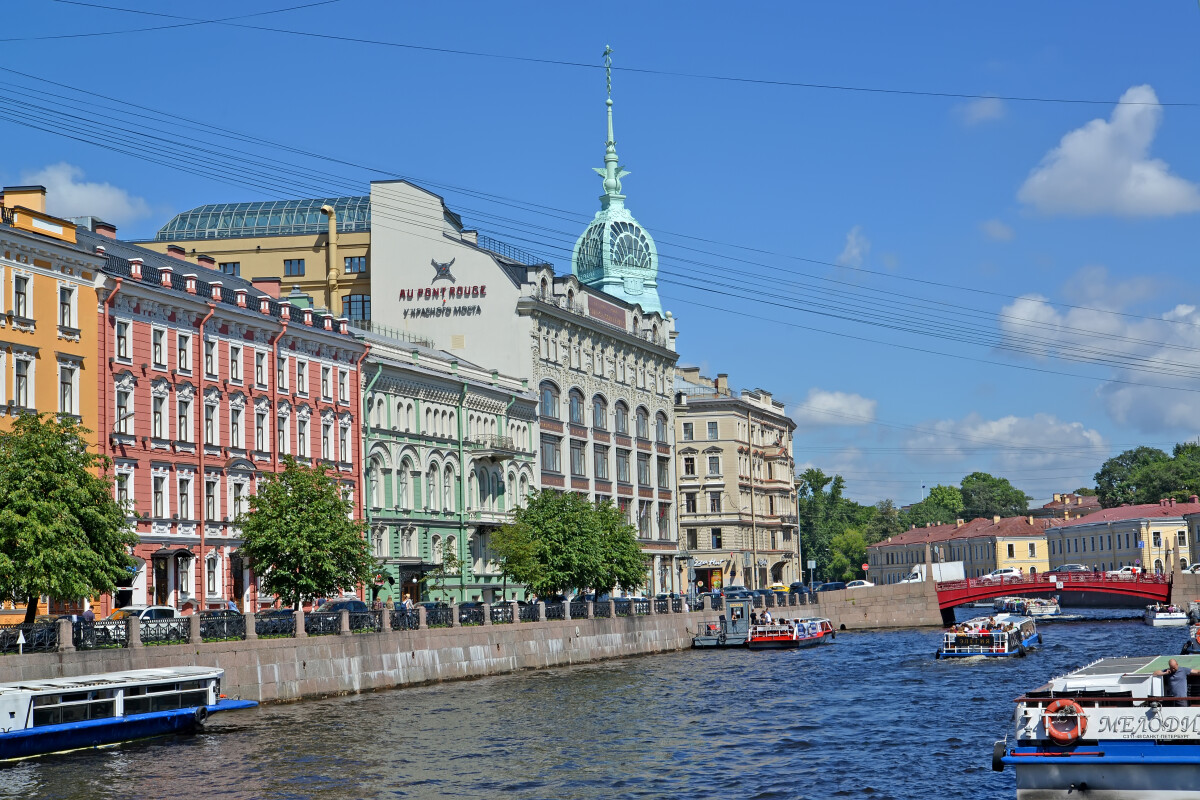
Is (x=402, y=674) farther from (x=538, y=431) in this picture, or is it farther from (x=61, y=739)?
(x=538, y=431)

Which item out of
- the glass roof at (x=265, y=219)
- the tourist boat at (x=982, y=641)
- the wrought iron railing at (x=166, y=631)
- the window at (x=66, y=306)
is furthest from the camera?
the glass roof at (x=265, y=219)

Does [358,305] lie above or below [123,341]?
above

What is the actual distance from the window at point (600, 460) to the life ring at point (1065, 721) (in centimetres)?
6814

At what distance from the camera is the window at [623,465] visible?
9612 cm

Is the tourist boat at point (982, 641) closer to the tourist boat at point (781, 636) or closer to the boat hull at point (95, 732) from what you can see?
the tourist boat at point (781, 636)

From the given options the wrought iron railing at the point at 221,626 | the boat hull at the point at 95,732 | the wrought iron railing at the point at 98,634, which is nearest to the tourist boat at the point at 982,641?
the wrought iron railing at the point at 221,626

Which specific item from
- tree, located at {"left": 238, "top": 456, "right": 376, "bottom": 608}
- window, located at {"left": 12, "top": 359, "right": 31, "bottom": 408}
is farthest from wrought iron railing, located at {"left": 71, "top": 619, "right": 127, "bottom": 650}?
window, located at {"left": 12, "top": 359, "right": 31, "bottom": 408}

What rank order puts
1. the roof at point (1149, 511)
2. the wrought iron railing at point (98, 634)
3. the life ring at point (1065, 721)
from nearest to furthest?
the life ring at point (1065, 721) → the wrought iron railing at point (98, 634) → the roof at point (1149, 511)

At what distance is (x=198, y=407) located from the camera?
5547 cm

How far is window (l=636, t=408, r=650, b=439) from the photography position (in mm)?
99750

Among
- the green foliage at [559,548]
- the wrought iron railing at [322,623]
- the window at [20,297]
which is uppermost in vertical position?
the window at [20,297]

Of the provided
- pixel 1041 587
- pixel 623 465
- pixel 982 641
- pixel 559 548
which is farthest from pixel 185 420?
pixel 1041 587

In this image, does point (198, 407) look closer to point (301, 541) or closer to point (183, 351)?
point (183, 351)

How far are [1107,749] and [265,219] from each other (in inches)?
2641
